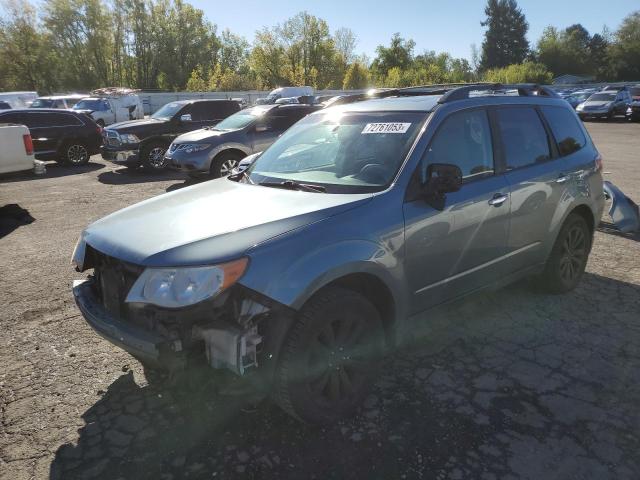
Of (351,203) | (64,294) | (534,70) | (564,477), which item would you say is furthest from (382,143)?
(534,70)

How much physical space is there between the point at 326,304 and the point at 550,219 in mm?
2435

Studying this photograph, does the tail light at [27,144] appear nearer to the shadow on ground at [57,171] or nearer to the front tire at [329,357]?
the shadow on ground at [57,171]

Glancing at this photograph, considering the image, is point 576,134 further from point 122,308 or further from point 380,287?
point 122,308

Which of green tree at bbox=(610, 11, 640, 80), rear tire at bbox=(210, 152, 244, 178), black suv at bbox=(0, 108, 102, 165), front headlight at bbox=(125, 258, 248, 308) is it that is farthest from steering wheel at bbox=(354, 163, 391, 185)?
green tree at bbox=(610, 11, 640, 80)

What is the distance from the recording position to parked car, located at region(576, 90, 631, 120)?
93.3ft

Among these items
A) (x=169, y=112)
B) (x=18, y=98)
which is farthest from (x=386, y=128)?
(x=18, y=98)

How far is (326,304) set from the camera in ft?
8.35

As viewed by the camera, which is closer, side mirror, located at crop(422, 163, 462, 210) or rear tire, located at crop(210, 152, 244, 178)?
side mirror, located at crop(422, 163, 462, 210)

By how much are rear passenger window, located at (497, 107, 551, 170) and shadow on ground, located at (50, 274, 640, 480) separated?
4.32ft

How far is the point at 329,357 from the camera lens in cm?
268

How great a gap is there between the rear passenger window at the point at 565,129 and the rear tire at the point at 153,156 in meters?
9.86

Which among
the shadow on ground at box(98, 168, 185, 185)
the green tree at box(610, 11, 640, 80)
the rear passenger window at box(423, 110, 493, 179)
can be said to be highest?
the green tree at box(610, 11, 640, 80)

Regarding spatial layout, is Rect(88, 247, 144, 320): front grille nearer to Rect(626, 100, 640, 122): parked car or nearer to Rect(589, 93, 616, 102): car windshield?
Rect(626, 100, 640, 122): parked car

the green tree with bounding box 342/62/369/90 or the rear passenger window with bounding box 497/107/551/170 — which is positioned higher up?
the green tree with bounding box 342/62/369/90
